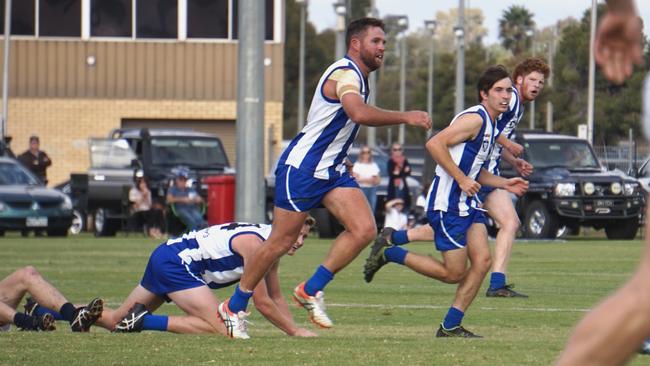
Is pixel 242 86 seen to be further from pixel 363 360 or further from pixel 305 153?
pixel 363 360

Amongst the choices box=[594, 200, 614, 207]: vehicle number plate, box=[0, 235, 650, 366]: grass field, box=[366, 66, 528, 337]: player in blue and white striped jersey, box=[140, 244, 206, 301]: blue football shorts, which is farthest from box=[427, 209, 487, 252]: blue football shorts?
box=[594, 200, 614, 207]: vehicle number plate

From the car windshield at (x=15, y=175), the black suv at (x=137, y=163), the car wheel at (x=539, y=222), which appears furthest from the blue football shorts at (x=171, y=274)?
the car windshield at (x=15, y=175)

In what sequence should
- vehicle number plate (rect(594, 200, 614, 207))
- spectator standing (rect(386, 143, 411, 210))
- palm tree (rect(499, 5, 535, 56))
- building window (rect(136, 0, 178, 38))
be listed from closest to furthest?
vehicle number plate (rect(594, 200, 614, 207)) → spectator standing (rect(386, 143, 411, 210)) → building window (rect(136, 0, 178, 38)) → palm tree (rect(499, 5, 535, 56))

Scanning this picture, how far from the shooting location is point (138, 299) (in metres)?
11.6

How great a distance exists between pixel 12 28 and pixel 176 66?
552 centimetres

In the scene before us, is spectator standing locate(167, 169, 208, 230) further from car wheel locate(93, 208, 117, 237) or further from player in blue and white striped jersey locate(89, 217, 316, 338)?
player in blue and white striped jersey locate(89, 217, 316, 338)

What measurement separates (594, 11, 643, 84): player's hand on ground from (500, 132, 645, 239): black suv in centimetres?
2531

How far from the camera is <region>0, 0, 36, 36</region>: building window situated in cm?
5394

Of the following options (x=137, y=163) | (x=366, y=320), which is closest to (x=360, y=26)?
(x=366, y=320)

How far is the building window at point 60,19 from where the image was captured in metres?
53.8

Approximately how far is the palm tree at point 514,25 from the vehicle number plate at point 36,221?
294 feet

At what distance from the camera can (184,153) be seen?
34.3 metres

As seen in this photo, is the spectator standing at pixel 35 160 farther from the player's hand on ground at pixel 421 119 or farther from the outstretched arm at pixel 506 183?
the player's hand on ground at pixel 421 119

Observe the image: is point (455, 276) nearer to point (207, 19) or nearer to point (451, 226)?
point (451, 226)
